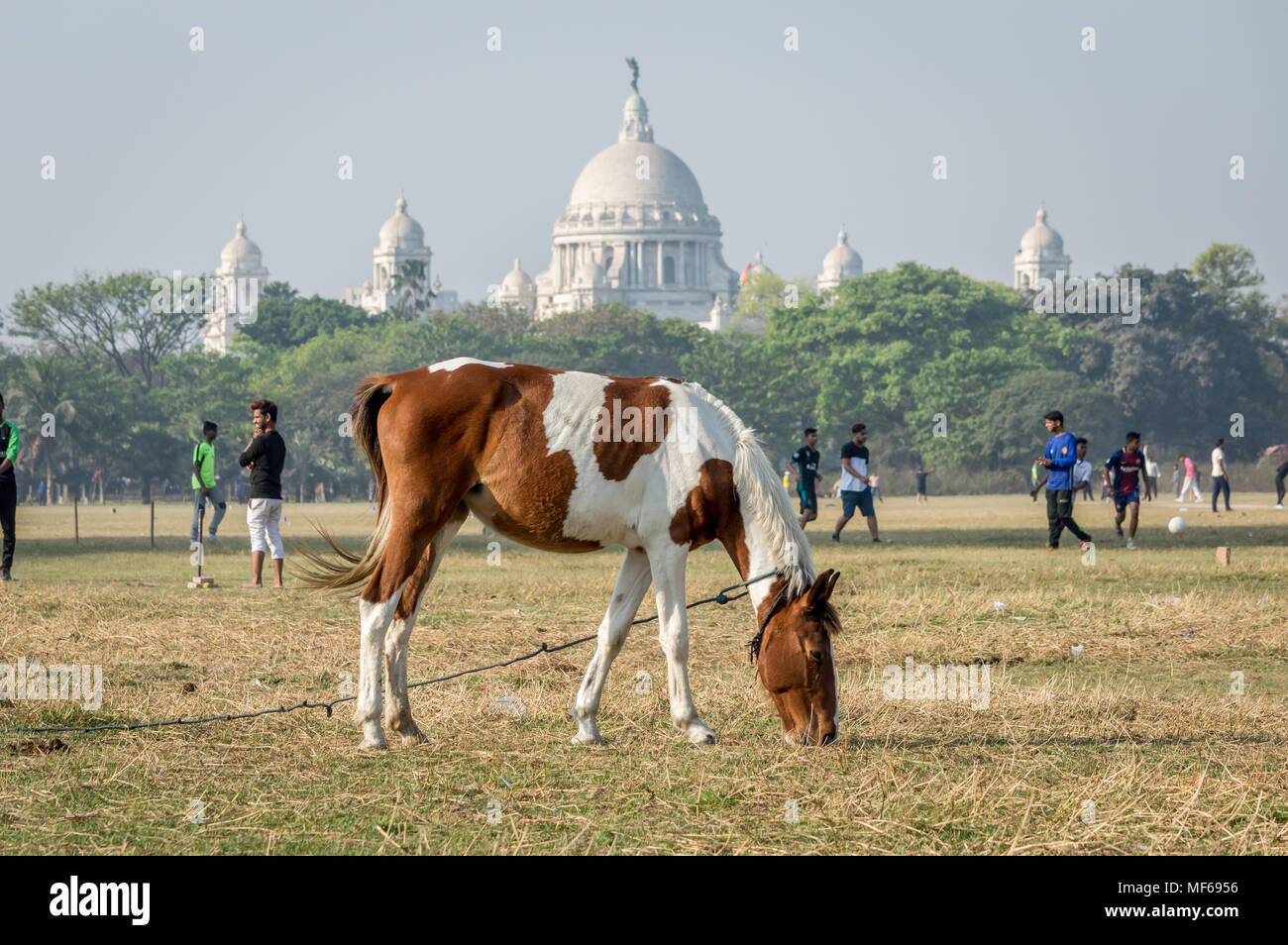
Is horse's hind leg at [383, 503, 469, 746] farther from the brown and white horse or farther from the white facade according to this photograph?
the white facade

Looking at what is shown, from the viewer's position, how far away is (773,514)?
7344 mm

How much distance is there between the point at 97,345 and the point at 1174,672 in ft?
240

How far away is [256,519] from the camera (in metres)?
15.5

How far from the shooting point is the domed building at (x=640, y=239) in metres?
149

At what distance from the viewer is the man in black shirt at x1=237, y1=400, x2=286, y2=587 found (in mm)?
15078

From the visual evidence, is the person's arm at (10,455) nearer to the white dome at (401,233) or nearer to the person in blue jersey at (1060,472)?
the person in blue jersey at (1060,472)

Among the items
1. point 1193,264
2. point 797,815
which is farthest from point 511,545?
point 1193,264

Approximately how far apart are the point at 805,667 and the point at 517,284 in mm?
160364

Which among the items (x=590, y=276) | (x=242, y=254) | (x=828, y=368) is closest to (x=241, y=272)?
(x=242, y=254)

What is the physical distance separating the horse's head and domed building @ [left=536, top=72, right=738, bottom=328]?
13994cm

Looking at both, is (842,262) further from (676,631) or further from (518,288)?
(676,631)

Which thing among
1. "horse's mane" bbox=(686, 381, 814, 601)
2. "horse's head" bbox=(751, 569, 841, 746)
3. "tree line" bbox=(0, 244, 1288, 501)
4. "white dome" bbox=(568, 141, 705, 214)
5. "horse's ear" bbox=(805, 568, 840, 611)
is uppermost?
"white dome" bbox=(568, 141, 705, 214)

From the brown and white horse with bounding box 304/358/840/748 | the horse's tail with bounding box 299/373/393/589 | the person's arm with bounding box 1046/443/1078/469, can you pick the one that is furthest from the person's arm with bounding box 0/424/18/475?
the person's arm with bounding box 1046/443/1078/469
